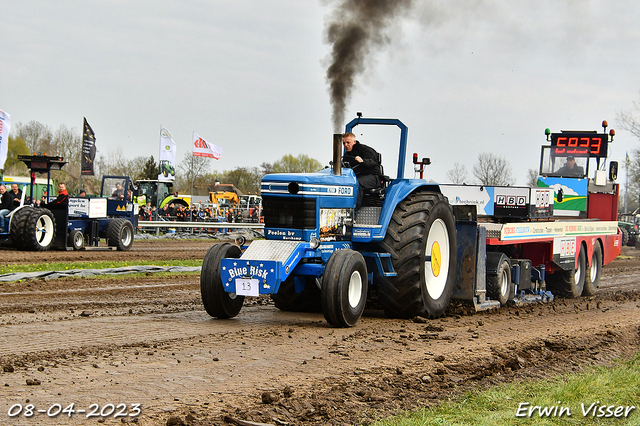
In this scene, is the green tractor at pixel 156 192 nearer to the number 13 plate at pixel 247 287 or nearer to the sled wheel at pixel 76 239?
the sled wheel at pixel 76 239

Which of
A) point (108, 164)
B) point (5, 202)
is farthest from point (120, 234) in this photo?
point (108, 164)

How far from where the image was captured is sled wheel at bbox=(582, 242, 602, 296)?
46.8 ft

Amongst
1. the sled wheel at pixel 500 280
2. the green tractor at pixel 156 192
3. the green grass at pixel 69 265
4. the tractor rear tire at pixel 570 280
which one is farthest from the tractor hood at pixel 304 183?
the green tractor at pixel 156 192

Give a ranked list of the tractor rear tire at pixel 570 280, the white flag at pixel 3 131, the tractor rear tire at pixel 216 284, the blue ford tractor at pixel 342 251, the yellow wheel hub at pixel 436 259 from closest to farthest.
→ the blue ford tractor at pixel 342 251
the tractor rear tire at pixel 216 284
the yellow wheel hub at pixel 436 259
the tractor rear tire at pixel 570 280
the white flag at pixel 3 131

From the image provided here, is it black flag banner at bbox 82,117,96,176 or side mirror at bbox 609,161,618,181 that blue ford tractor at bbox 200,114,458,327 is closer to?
side mirror at bbox 609,161,618,181

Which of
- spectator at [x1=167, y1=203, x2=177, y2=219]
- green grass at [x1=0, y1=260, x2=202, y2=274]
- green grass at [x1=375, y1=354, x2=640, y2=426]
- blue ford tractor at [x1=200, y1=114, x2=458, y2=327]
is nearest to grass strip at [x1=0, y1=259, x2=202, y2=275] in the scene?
green grass at [x1=0, y1=260, x2=202, y2=274]

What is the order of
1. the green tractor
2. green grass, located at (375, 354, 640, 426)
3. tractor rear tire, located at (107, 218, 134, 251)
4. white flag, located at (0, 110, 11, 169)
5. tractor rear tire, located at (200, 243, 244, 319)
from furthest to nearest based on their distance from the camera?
1. the green tractor
2. white flag, located at (0, 110, 11, 169)
3. tractor rear tire, located at (107, 218, 134, 251)
4. tractor rear tire, located at (200, 243, 244, 319)
5. green grass, located at (375, 354, 640, 426)

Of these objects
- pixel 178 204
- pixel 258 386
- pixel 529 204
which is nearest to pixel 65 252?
pixel 529 204

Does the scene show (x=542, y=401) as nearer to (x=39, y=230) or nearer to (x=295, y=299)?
(x=295, y=299)

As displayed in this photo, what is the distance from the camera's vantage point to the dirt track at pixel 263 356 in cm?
490

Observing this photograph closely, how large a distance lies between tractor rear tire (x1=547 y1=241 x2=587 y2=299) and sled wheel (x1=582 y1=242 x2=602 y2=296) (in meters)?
0.25

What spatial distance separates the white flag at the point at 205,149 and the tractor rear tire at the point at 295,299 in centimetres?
3085

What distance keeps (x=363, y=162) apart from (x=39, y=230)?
526 inches

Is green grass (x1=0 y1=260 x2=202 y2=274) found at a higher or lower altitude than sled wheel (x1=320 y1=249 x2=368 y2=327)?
lower
